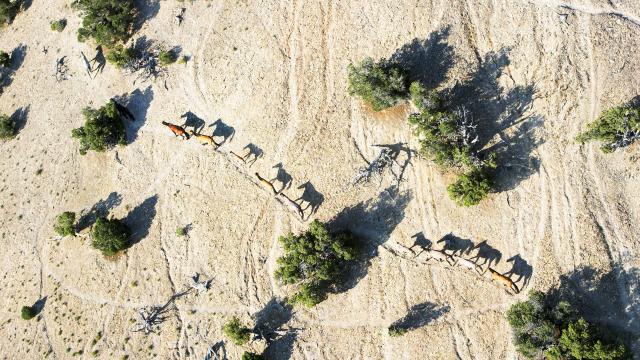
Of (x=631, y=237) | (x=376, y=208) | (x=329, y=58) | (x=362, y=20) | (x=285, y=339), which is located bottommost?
(x=285, y=339)

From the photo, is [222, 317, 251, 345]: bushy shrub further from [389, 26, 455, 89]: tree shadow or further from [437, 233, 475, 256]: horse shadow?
[389, 26, 455, 89]: tree shadow

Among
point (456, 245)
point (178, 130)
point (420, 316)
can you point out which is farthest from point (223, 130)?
point (420, 316)

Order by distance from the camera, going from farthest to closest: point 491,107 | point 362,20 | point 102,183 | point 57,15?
point 57,15
point 102,183
point 362,20
point 491,107

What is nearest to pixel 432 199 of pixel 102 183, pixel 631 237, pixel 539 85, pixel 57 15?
pixel 539 85

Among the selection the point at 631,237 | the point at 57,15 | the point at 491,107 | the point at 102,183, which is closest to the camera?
the point at 631,237

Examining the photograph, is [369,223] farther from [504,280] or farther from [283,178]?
[504,280]

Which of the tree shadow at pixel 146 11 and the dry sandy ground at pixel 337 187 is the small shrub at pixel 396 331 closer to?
the dry sandy ground at pixel 337 187

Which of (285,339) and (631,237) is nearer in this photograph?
(631,237)

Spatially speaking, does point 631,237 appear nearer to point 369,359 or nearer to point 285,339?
point 369,359
